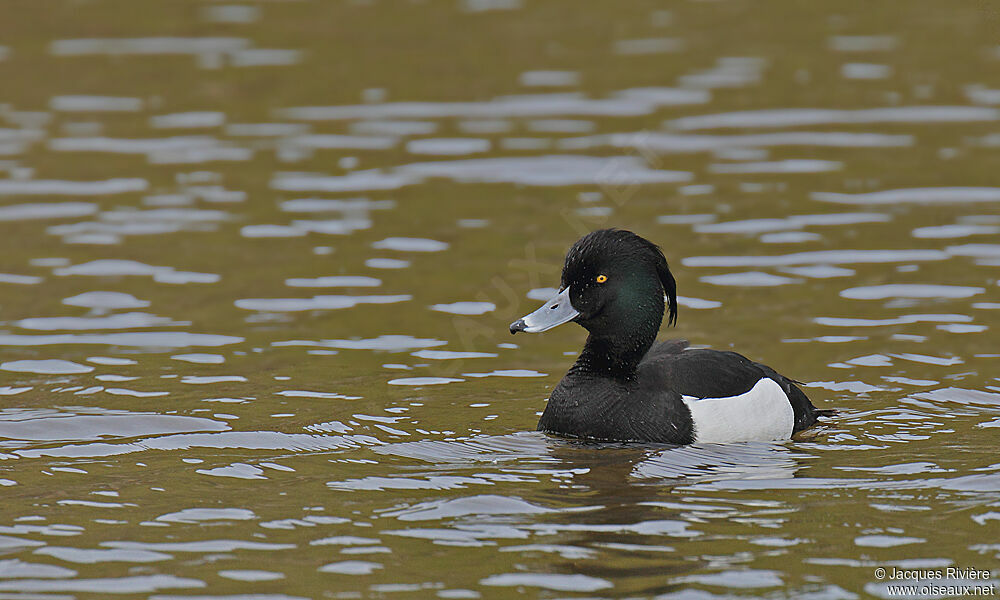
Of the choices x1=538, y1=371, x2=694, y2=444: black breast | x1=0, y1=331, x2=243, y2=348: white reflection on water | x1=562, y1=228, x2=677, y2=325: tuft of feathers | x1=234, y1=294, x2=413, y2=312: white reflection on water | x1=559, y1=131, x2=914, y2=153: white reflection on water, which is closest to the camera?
x1=538, y1=371, x2=694, y2=444: black breast

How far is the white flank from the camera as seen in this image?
9.20 m

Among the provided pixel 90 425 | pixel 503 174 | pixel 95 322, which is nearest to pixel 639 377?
pixel 90 425

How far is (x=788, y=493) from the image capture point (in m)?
8.09

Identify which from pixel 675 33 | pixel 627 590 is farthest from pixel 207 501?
pixel 675 33

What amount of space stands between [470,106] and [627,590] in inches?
502

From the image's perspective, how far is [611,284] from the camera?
9469 mm

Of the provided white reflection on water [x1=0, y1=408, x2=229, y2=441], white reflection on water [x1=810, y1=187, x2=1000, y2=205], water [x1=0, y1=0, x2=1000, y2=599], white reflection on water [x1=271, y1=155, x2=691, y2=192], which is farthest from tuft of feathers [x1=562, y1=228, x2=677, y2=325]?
white reflection on water [x1=271, y1=155, x2=691, y2=192]

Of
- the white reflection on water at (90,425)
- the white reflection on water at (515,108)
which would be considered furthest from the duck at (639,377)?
the white reflection on water at (515,108)

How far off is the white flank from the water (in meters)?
0.16

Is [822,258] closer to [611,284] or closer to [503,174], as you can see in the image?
[503,174]

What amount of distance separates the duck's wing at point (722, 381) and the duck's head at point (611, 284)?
28 cm

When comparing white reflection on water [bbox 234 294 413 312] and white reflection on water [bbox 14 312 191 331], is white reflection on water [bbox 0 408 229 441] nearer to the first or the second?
white reflection on water [bbox 14 312 191 331]

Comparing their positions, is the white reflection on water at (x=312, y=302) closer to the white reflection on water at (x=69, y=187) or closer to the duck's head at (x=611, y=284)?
the duck's head at (x=611, y=284)

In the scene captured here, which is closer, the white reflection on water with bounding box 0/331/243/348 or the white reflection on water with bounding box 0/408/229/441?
the white reflection on water with bounding box 0/408/229/441
